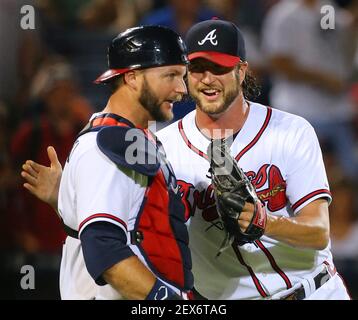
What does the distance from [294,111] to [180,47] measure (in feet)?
8.01

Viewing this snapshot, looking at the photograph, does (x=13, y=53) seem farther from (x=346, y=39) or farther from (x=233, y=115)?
(x=233, y=115)

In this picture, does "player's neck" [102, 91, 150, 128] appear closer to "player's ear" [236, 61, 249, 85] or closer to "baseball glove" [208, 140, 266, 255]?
"baseball glove" [208, 140, 266, 255]

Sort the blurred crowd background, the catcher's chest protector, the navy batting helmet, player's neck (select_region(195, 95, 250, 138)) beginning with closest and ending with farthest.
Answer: the catcher's chest protector, the navy batting helmet, player's neck (select_region(195, 95, 250, 138)), the blurred crowd background

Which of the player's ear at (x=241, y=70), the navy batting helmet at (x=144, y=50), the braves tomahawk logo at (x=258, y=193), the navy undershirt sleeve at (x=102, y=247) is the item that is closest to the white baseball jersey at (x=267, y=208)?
the braves tomahawk logo at (x=258, y=193)

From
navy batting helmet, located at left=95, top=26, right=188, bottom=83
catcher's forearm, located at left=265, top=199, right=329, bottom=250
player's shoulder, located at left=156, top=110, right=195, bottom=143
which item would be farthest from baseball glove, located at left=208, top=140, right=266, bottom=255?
player's shoulder, located at left=156, top=110, right=195, bottom=143

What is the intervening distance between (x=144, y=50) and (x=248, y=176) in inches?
27.1

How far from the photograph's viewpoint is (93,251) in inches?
103

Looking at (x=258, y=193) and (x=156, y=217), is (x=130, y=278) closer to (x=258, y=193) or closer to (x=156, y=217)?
(x=156, y=217)

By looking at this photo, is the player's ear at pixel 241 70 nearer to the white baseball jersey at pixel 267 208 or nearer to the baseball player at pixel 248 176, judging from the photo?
the baseball player at pixel 248 176

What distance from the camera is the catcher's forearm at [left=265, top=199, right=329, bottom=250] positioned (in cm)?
307

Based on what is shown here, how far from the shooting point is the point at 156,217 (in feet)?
9.14

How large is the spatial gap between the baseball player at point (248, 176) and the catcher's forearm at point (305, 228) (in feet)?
0.20

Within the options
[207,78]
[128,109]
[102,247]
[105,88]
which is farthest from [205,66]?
[105,88]

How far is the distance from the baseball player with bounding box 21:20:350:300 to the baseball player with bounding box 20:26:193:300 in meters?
0.34
